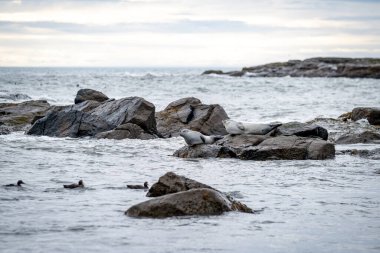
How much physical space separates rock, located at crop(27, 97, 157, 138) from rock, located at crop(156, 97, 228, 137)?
1.04m

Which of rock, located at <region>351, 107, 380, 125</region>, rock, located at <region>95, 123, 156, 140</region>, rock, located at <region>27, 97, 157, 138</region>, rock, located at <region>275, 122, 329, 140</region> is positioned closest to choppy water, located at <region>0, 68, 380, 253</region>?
rock, located at <region>275, 122, 329, 140</region>

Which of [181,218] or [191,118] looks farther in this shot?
[191,118]

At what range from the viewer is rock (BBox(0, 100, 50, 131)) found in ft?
76.0

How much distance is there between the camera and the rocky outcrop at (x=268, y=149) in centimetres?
1555

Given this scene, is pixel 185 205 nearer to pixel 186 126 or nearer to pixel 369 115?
pixel 186 126

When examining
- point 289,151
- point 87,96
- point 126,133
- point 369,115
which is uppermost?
point 87,96

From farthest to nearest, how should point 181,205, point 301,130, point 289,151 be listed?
point 301,130
point 289,151
point 181,205

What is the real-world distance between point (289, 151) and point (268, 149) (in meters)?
0.53

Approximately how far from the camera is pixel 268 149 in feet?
51.2

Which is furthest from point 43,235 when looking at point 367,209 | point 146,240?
point 367,209

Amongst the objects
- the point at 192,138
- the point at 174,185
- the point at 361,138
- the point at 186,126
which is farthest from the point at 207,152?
the point at 174,185

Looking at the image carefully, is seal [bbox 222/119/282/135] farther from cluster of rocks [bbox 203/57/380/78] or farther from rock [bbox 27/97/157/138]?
cluster of rocks [bbox 203/57/380/78]

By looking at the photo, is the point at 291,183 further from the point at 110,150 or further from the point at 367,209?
the point at 110,150

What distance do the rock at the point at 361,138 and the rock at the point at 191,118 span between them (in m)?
3.93
